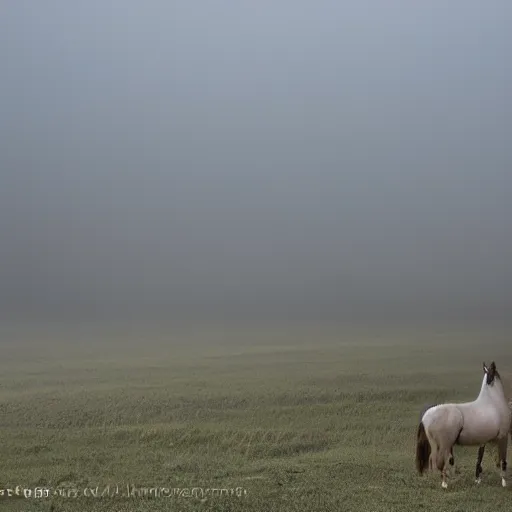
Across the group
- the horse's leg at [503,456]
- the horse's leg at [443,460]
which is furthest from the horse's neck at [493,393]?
the horse's leg at [443,460]

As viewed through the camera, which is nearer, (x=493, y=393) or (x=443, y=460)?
(x=443, y=460)

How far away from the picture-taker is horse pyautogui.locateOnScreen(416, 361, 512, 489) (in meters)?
7.37

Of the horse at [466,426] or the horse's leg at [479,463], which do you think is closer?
the horse at [466,426]

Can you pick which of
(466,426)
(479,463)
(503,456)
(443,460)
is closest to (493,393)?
(466,426)

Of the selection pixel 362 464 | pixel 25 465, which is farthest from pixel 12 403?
pixel 362 464

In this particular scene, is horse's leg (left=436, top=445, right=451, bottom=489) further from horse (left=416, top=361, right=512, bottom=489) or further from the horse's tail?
the horse's tail

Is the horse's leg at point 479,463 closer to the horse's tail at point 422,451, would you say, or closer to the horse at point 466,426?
the horse at point 466,426

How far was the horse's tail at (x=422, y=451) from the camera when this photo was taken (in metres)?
7.63

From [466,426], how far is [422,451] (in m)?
0.67

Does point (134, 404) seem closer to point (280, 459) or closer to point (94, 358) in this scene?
point (94, 358)

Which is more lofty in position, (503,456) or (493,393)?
(493,393)

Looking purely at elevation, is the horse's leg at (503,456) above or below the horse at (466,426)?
below

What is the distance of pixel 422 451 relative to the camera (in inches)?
303

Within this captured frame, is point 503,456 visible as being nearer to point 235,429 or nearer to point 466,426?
point 466,426
